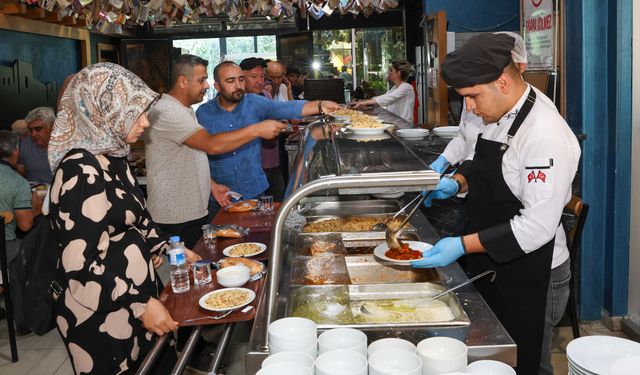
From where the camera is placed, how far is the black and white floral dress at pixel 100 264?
6.96ft

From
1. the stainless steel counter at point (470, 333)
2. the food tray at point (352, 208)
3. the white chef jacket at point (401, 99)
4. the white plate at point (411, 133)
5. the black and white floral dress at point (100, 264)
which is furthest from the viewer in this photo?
the white chef jacket at point (401, 99)

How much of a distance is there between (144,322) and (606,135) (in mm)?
3346

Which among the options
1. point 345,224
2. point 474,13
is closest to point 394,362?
point 345,224

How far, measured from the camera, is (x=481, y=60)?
80.6 inches

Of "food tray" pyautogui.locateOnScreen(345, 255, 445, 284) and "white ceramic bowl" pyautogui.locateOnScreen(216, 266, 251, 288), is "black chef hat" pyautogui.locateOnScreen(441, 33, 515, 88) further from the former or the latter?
"white ceramic bowl" pyautogui.locateOnScreen(216, 266, 251, 288)

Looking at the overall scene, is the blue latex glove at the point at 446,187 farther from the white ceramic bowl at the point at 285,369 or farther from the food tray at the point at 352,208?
the white ceramic bowl at the point at 285,369

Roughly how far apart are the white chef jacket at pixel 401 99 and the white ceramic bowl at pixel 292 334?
6843mm

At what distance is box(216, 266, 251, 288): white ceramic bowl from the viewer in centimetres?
255

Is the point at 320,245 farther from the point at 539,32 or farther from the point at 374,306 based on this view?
the point at 539,32

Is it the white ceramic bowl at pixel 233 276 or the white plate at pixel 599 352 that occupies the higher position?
the white plate at pixel 599 352

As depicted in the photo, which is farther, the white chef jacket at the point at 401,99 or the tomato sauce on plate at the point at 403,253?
the white chef jacket at the point at 401,99

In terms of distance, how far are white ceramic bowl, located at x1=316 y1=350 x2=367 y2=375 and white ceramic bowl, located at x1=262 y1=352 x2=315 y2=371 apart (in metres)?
0.04

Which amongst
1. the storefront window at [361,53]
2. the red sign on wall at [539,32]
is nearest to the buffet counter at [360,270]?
the red sign on wall at [539,32]

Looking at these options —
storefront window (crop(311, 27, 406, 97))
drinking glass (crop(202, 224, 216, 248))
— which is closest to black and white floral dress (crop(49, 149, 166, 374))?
drinking glass (crop(202, 224, 216, 248))
